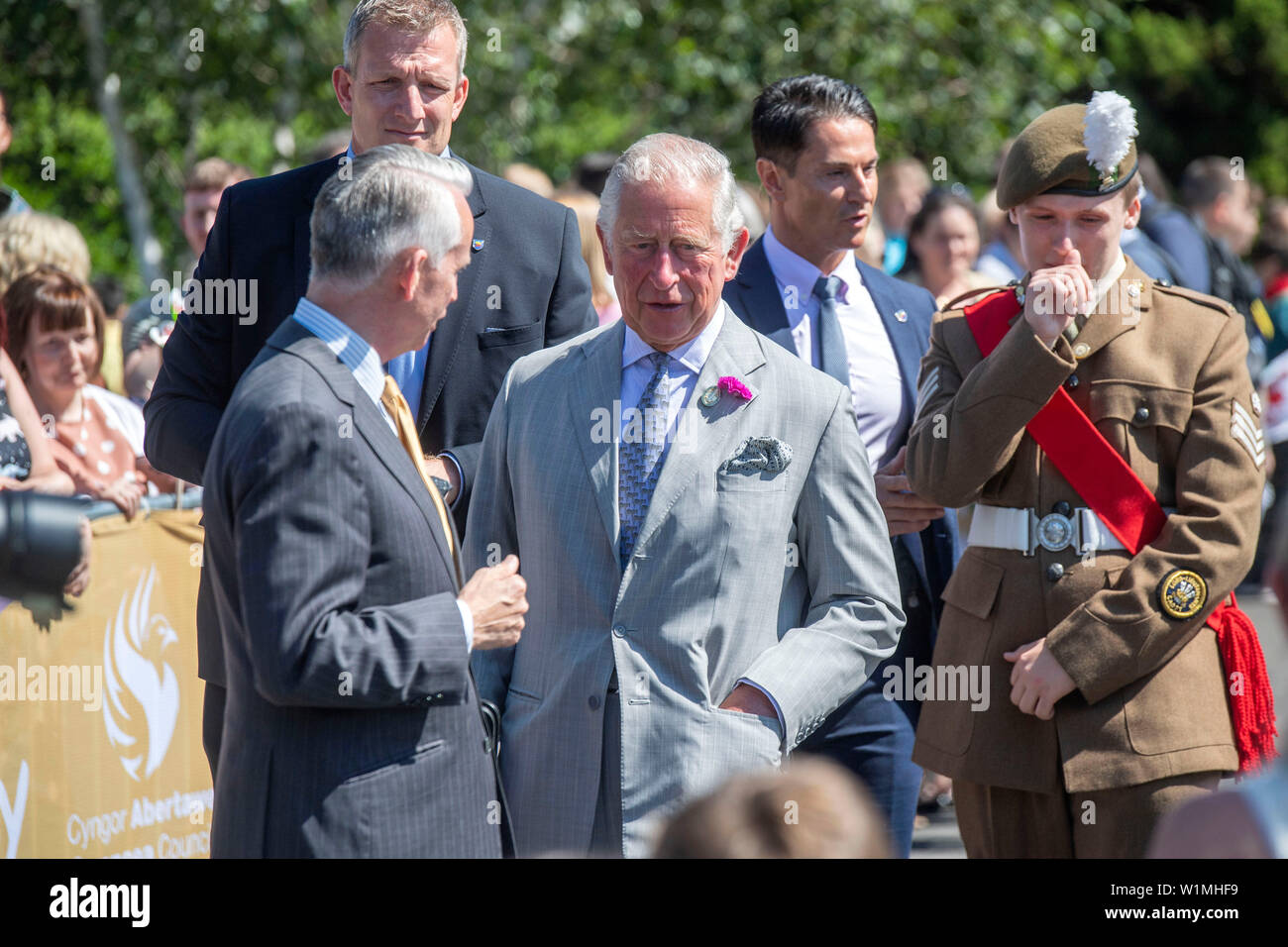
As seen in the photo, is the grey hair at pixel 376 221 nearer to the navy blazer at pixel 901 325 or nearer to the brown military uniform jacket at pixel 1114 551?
the brown military uniform jacket at pixel 1114 551

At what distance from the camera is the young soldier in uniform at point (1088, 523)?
346 cm

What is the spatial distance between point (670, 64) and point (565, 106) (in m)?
1.02

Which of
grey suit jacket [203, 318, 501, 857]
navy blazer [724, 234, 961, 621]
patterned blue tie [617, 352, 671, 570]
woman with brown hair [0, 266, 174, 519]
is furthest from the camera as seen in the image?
woman with brown hair [0, 266, 174, 519]

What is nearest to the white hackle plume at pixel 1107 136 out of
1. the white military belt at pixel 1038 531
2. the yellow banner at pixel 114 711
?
the white military belt at pixel 1038 531

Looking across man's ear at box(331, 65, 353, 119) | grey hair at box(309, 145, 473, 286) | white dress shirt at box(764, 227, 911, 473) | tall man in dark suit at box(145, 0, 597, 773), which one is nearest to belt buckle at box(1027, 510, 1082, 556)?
white dress shirt at box(764, 227, 911, 473)

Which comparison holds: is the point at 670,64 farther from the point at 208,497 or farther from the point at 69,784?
the point at 208,497

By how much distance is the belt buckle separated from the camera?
11.7 ft

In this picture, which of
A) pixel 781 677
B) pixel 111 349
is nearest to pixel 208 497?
pixel 781 677

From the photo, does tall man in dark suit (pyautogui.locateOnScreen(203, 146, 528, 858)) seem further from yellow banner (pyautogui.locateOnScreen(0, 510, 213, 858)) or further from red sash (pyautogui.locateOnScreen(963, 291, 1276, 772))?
yellow banner (pyautogui.locateOnScreen(0, 510, 213, 858))

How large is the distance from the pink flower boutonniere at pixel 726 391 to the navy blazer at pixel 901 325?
40.3 inches

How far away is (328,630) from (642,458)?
914 mm

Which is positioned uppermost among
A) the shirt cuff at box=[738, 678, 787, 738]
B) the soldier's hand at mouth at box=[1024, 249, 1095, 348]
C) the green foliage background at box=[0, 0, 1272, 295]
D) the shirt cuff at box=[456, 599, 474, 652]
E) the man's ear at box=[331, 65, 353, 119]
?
the green foliage background at box=[0, 0, 1272, 295]

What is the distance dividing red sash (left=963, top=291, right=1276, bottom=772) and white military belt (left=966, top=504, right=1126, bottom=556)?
0.03 m

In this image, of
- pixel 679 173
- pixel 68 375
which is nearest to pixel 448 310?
pixel 679 173
